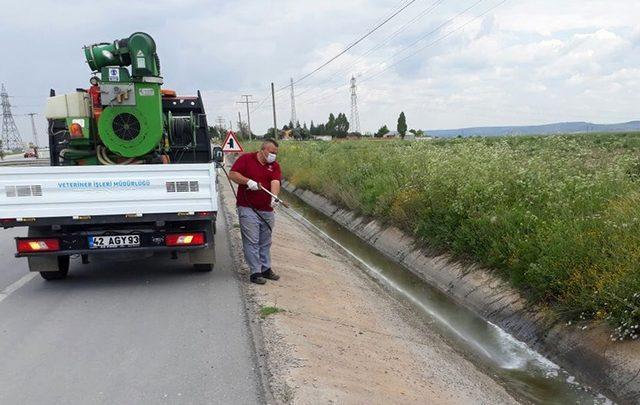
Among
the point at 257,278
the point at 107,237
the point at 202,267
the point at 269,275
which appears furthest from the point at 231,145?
the point at 107,237

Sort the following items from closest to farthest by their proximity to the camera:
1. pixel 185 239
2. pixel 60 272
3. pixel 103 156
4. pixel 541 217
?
1. pixel 185 239
2. pixel 60 272
3. pixel 103 156
4. pixel 541 217

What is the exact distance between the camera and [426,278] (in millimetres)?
10508

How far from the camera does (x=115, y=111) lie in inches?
303

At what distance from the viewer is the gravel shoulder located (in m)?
4.32

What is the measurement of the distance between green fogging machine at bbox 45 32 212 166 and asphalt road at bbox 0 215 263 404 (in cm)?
183

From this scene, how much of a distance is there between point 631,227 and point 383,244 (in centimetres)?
743

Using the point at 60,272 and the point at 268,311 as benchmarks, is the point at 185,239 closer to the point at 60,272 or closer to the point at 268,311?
the point at 268,311

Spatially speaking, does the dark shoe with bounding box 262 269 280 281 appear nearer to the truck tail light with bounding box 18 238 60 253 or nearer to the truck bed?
the truck bed

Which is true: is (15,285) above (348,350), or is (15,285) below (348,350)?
above

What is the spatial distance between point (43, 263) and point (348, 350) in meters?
4.50

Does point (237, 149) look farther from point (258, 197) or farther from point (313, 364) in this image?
point (313, 364)

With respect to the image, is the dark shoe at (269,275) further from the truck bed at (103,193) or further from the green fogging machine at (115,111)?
the green fogging machine at (115,111)

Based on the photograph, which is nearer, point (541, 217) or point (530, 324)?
point (530, 324)

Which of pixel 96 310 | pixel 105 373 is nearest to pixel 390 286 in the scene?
pixel 96 310
